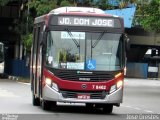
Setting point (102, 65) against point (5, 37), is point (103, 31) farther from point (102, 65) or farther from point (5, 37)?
point (5, 37)

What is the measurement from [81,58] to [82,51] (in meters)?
0.24

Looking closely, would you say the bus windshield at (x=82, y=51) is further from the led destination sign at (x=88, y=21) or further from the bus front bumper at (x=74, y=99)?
the bus front bumper at (x=74, y=99)

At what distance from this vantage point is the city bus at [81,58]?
17.3 m

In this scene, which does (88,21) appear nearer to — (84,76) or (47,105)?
(84,76)

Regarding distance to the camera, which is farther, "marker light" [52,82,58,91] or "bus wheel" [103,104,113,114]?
"bus wheel" [103,104,113,114]

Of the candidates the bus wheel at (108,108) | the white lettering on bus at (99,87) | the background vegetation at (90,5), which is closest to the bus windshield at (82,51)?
the white lettering on bus at (99,87)

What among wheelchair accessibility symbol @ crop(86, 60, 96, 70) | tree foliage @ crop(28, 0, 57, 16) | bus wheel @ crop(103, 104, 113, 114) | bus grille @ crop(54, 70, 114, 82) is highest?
tree foliage @ crop(28, 0, 57, 16)

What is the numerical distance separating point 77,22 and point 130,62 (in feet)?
155

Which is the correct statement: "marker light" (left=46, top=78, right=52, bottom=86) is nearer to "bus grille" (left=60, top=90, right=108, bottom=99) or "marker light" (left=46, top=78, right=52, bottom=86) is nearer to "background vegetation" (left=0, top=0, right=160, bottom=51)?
"bus grille" (left=60, top=90, right=108, bottom=99)

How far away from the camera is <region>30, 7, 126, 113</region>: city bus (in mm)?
17297

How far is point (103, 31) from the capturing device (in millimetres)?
17891

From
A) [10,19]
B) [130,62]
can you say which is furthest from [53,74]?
[130,62]

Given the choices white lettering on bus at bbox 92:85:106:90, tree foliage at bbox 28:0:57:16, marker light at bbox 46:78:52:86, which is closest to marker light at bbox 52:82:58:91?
marker light at bbox 46:78:52:86

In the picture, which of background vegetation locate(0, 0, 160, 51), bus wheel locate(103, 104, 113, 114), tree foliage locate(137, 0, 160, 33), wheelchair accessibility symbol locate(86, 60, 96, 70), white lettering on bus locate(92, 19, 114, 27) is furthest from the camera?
background vegetation locate(0, 0, 160, 51)
